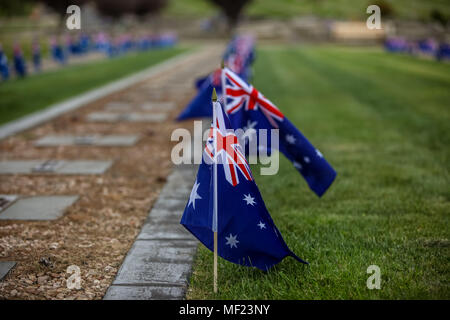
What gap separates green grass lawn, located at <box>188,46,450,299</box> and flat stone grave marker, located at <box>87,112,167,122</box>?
3091mm

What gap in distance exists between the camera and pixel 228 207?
136 inches

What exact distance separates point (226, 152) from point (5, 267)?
2133 millimetres

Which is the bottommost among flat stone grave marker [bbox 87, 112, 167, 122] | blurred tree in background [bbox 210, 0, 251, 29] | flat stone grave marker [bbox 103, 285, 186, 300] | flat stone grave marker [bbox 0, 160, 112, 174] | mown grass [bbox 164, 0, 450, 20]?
flat stone grave marker [bbox 103, 285, 186, 300]

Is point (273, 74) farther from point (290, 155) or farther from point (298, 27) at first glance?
point (298, 27)

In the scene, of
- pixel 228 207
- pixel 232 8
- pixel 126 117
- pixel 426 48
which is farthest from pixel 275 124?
pixel 232 8

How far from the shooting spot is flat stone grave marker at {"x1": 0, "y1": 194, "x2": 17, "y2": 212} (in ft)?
17.9

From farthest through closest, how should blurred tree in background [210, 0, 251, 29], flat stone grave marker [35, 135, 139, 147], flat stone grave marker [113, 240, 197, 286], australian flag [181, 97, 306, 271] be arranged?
blurred tree in background [210, 0, 251, 29], flat stone grave marker [35, 135, 139, 147], flat stone grave marker [113, 240, 197, 286], australian flag [181, 97, 306, 271]

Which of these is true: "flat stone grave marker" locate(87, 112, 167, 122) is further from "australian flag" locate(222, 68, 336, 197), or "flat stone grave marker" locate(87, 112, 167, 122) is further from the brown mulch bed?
"australian flag" locate(222, 68, 336, 197)

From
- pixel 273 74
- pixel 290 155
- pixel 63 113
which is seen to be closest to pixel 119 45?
pixel 273 74

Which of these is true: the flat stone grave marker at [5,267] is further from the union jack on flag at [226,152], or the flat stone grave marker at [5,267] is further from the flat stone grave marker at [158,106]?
the flat stone grave marker at [158,106]

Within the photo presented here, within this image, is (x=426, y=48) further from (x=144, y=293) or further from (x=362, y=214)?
(x=144, y=293)

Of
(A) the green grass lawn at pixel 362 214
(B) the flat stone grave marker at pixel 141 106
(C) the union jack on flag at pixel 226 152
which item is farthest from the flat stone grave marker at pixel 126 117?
(C) the union jack on flag at pixel 226 152

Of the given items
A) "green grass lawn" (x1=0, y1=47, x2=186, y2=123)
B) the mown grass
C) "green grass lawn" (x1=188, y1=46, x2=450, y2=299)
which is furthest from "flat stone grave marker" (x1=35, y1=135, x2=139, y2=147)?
the mown grass

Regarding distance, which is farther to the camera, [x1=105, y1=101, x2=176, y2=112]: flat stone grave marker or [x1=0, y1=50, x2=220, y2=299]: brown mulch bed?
[x1=105, y1=101, x2=176, y2=112]: flat stone grave marker
